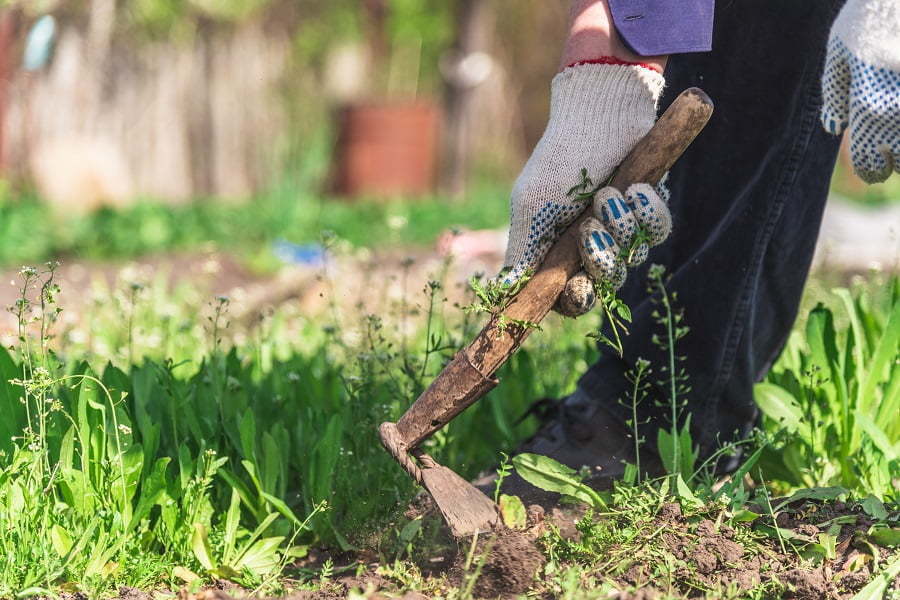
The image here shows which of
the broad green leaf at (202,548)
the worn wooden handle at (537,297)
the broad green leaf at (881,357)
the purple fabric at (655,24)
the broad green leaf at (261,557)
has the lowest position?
the broad green leaf at (261,557)

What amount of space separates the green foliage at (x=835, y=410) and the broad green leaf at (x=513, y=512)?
606 millimetres

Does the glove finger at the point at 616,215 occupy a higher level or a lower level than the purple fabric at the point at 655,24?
lower

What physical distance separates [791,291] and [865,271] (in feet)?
12.1

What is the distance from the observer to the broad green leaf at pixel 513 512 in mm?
1950

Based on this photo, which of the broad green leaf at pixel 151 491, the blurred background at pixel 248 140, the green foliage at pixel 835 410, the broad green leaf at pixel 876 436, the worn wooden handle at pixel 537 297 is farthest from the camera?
the blurred background at pixel 248 140

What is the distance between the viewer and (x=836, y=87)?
1690 mm

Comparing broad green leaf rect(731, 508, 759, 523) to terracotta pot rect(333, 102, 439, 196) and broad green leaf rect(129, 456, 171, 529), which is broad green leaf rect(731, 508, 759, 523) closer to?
broad green leaf rect(129, 456, 171, 529)

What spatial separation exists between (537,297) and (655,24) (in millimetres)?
508

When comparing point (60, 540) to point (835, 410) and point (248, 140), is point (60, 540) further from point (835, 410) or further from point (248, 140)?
point (248, 140)

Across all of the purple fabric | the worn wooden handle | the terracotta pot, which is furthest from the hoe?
the terracotta pot

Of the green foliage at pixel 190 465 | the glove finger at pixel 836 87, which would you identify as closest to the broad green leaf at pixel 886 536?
the glove finger at pixel 836 87

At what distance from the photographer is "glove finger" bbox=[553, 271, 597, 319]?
1766mm

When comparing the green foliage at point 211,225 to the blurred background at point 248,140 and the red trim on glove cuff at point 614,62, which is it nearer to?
the blurred background at point 248,140

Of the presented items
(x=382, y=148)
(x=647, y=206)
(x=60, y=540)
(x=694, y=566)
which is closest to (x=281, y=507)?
(x=60, y=540)
